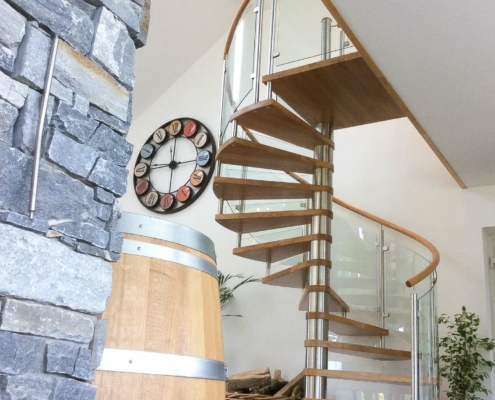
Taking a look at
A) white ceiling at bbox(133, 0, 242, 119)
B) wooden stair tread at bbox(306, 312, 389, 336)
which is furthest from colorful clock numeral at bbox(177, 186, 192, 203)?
wooden stair tread at bbox(306, 312, 389, 336)

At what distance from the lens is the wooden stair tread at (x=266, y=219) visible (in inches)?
173

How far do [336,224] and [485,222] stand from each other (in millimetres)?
1401

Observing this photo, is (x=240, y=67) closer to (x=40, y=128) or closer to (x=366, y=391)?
(x=366, y=391)

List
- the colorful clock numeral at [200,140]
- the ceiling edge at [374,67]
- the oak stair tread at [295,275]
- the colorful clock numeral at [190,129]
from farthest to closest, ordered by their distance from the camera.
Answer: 1. the colorful clock numeral at [190,129]
2. the colorful clock numeral at [200,140]
3. the oak stair tread at [295,275]
4. the ceiling edge at [374,67]

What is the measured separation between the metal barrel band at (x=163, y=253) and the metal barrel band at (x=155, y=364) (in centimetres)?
29

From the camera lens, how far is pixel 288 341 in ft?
18.3

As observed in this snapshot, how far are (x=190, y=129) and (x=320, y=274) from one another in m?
3.36

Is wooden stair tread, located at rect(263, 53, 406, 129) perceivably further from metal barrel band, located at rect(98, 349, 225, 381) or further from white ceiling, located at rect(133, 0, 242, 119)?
white ceiling, located at rect(133, 0, 242, 119)

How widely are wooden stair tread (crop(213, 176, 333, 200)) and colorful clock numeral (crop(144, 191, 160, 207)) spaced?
2.53 m

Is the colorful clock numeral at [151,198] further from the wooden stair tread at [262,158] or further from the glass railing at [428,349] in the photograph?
the glass railing at [428,349]

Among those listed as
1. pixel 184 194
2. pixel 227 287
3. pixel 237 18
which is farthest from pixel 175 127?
pixel 237 18

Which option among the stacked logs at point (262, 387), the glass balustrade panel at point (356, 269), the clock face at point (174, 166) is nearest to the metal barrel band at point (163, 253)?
the glass balustrade panel at point (356, 269)

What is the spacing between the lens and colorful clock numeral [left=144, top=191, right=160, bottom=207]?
7.02 meters

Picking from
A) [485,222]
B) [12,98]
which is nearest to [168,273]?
[12,98]
